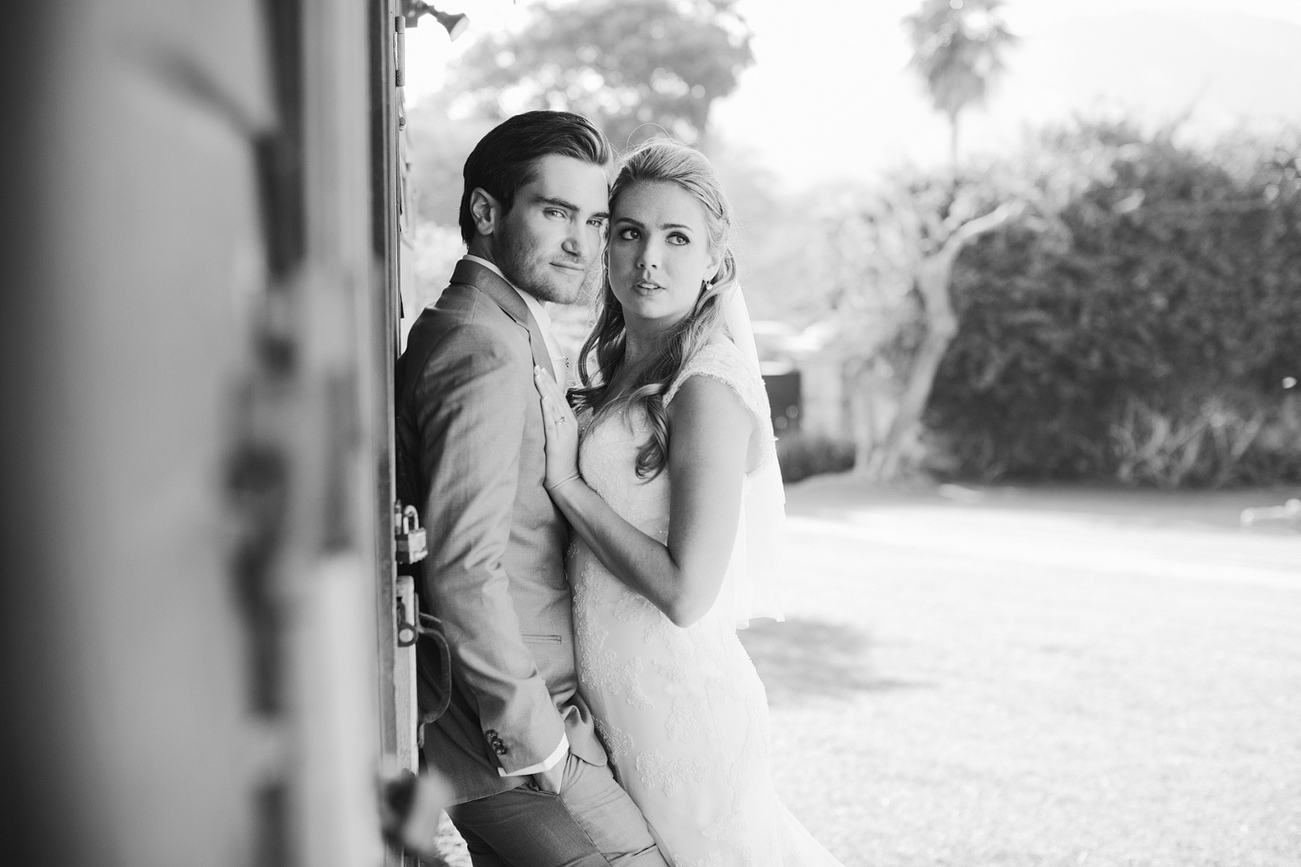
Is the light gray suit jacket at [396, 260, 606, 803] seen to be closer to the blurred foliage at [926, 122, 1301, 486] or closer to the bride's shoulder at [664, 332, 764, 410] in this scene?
the bride's shoulder at [664, 332, 764, 410]

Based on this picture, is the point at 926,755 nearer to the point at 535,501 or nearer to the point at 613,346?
the point at 613,346

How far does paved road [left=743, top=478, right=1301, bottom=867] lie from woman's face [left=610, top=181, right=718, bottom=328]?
3004 mm

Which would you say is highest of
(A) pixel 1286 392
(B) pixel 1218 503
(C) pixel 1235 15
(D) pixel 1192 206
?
(C) pixel 1235 15

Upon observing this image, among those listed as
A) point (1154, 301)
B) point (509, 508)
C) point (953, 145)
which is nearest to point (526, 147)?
point (509, 508)

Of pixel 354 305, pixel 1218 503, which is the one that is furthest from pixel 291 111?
pixel 1218 503

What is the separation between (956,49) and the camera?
26.8 meters

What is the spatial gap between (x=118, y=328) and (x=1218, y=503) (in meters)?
18.4

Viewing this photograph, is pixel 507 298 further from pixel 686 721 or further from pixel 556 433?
pixel 686 721

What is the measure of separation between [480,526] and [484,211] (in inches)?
27.4

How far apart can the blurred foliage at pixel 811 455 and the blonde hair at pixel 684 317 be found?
1692 centimetres

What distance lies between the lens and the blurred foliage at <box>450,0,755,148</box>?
28.7m

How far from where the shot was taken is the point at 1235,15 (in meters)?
127

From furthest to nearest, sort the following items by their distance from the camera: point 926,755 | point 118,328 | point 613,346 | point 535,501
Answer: point 926,755, point 613,346, point 535,501, point 118,328

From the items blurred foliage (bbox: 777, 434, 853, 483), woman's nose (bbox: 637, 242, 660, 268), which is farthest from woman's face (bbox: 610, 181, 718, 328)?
blurred foliage (bbox: 777, 434, 853, 483)
